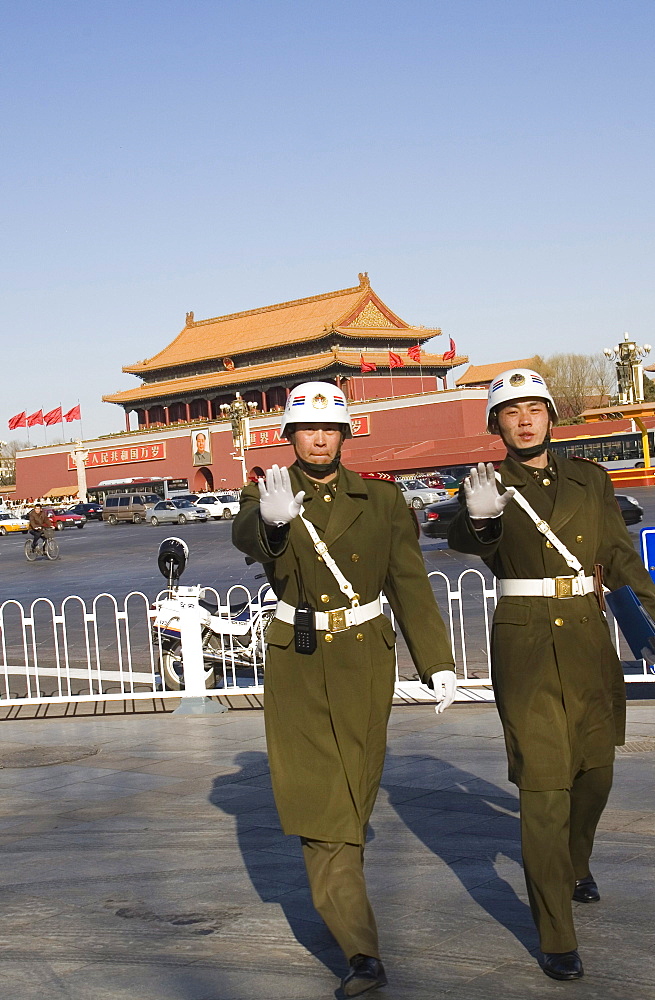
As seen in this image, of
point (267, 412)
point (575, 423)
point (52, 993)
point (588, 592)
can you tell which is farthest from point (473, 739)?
point (267, 412)

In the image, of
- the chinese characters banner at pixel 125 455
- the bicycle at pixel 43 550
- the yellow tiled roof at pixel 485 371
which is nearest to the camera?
the bicycle at pixel 43 550

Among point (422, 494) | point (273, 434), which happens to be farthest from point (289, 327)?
point (422, 494)

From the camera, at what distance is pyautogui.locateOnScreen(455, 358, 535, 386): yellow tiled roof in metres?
74.2

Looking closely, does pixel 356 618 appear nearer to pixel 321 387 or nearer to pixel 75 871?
pixel 321 387

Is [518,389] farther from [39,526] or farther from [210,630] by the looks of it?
[39,526]

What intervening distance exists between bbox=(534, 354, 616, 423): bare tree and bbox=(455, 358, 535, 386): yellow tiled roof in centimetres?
112

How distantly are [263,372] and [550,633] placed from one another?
58.0 m

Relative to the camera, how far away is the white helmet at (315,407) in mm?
3391

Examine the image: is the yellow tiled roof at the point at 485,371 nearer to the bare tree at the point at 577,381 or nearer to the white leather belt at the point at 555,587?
the bare tree at the point at 577,381

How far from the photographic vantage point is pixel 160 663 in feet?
29.1

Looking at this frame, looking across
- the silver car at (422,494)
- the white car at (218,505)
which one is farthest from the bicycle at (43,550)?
the white car at (218,505)

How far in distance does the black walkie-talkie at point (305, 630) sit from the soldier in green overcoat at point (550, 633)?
0.53 m

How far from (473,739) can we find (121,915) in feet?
9.75

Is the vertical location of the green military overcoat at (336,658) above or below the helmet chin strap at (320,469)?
below
